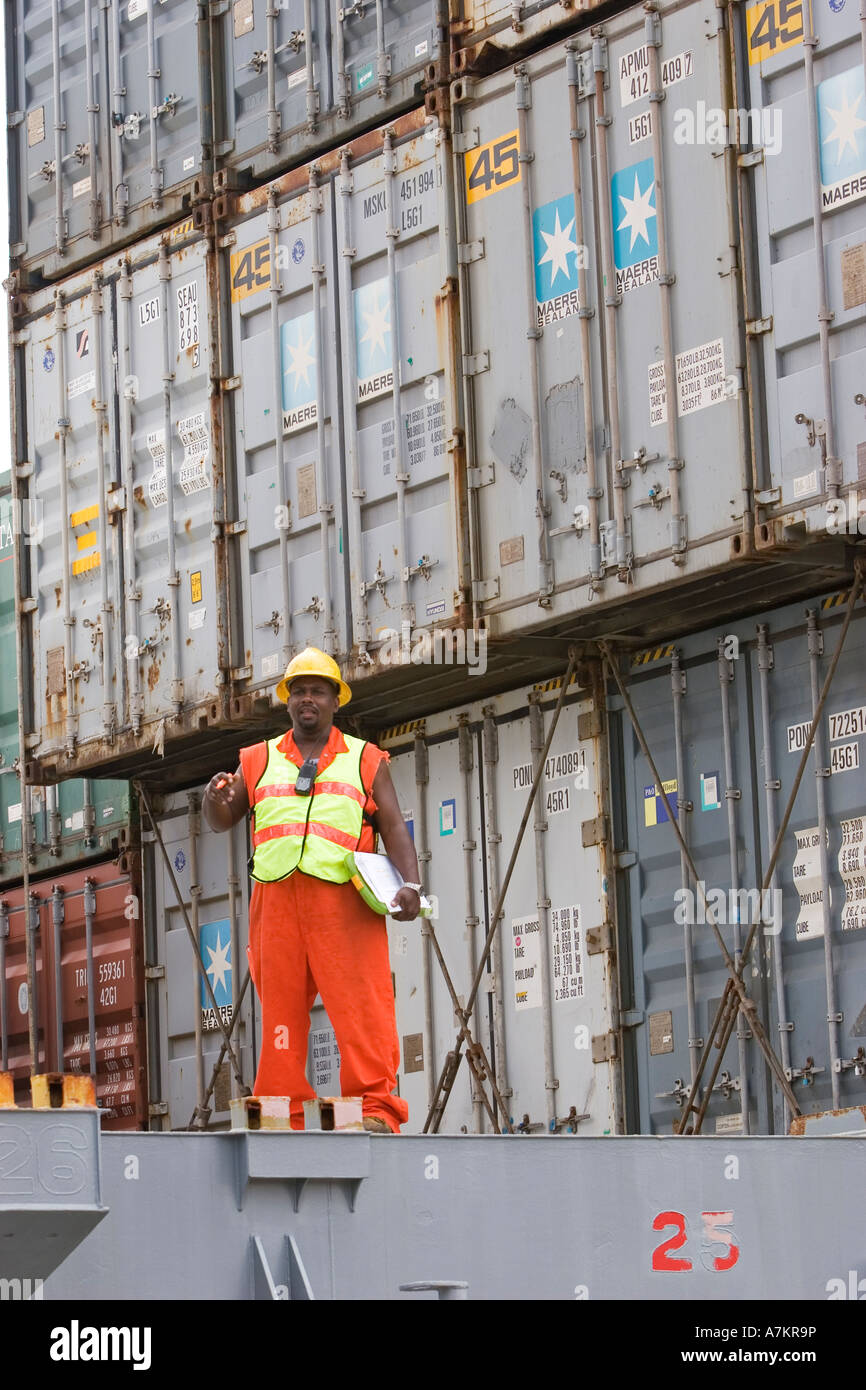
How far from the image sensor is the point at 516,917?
12594mm

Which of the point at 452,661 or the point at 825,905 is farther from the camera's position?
the point at 452,661

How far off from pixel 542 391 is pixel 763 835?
2.35m

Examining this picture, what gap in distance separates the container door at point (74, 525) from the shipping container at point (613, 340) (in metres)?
3.31

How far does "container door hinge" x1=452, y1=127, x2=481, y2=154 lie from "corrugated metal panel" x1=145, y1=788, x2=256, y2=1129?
4.10m

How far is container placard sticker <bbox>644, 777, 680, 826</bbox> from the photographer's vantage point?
11.7 m

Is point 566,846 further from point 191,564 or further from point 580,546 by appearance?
point 191,564

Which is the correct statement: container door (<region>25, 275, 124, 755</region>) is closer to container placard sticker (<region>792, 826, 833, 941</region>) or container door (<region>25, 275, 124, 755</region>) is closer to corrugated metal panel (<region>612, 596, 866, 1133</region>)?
corrugated metal panel (<region>612, 596, 866, 1133</region>)

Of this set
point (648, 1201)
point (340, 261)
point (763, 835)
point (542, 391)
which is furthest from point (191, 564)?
point (648, 1201)

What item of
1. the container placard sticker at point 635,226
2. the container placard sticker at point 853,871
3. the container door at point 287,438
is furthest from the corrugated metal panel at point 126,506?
the container placard sticker at point 853,871

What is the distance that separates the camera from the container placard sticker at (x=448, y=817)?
13.1 meters

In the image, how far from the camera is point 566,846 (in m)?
12.3

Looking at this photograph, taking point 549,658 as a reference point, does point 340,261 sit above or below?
above

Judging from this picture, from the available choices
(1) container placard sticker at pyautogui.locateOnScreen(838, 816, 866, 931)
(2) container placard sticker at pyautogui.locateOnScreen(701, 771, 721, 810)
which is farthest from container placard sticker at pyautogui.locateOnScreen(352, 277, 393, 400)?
(1) container placard sticker at pyautogui.locateOnScreen(838, 816, 866, 931)
